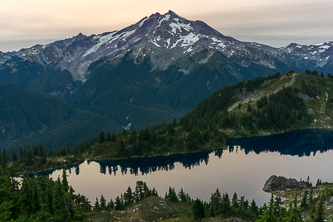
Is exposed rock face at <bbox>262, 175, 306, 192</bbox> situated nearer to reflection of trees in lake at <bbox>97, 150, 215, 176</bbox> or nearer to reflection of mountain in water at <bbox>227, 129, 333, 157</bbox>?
reflection of trees in lake at <bbox>97, 150, 215, 176</bbox>

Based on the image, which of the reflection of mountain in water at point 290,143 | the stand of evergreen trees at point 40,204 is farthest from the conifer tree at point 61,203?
the reflection of mountain in water at point 290,143

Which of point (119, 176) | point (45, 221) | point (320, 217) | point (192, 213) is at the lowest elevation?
point (119, 176)

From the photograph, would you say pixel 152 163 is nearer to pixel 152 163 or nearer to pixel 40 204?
pixel 152 163

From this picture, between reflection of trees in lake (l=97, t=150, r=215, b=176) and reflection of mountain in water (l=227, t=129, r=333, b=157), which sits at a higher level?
reflection of mountain in water (l=227, t=129, r=333, b=157)

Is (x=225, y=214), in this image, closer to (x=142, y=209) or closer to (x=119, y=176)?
(x=142, y=209)

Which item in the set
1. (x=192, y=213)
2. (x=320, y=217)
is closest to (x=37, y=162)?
(x=192, y=213)

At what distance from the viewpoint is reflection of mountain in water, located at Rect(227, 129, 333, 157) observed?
169000mm

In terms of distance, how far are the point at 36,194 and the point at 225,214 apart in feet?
146

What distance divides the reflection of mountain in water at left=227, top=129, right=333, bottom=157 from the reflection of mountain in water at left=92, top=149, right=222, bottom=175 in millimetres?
26585

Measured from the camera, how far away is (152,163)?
15600cm

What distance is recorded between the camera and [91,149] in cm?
17425

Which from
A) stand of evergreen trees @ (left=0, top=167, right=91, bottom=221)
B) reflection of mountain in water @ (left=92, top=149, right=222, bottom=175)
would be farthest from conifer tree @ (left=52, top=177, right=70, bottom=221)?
reflection of mountain in water @ (left=92, top=149, right=222, bottom=175)

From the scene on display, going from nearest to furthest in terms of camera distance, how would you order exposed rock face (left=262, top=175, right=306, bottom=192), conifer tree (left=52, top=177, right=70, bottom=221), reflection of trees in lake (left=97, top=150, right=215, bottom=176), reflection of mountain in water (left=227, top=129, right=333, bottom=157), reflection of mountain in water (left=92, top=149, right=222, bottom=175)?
conifer tree (left=52, top=177, right=70, bottom=221)
exposed rock face (left=262, top=175, right=306, bottom=192)
reflection of trees in lake (left=97, top=150, right=215, bottom=176)
reflection of mountain in water (left=92, top=149, right=222, bottom=175)
reflection of mountain in water (left=227, top=129, right=333, bottom=157)

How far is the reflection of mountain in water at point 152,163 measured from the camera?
14600cm
